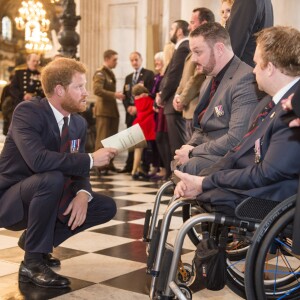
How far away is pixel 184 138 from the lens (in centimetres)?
596

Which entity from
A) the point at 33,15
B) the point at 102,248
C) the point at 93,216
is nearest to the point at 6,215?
the point at 93,216

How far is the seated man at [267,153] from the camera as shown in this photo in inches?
78.6

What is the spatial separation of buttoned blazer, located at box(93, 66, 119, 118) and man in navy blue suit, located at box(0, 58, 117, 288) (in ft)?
15.4

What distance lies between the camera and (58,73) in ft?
9.73

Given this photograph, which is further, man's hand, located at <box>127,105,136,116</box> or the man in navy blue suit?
man's hand, located at <box>127,105,136,116</box>

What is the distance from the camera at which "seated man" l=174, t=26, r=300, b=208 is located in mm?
1996

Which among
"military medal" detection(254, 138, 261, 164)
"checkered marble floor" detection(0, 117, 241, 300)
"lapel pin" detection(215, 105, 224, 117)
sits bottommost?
"checkered marble floor" detection(0, 117, 241, 300)

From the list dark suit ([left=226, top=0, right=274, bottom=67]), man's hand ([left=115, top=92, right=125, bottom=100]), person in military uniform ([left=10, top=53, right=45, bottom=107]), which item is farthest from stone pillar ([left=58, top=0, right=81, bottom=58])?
dark suit ([left=226, top=0, right=274, bottom=67])

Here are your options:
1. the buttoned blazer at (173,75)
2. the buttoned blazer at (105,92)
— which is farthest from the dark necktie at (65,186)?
the buttoned blazer at (105,92)

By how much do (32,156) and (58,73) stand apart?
1.45ft

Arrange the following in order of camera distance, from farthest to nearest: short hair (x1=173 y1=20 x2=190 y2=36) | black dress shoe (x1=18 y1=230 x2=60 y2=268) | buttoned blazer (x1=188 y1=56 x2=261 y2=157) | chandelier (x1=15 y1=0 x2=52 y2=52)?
1. chandelier (x1=15 y1=0 x2=52 y2=52)
2. short hair (x1=173 y1=20 x2=190 y2=36)
3. black dress shoe (x1=18 y1=230 x2=60 y2=268)
4. buttoned blazer (x1=188 y1=56 x2=261 y2=157)

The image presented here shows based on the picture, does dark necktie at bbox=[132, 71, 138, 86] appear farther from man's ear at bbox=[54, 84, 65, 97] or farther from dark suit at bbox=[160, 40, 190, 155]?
man's ear at bbox=[54, 84, 65, 97]

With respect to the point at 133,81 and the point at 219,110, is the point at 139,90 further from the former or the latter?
the point at 219,110

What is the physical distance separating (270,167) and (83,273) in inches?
50.0
